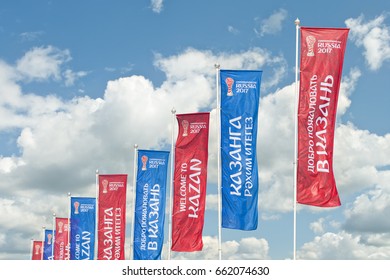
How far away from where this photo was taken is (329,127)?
2456cm

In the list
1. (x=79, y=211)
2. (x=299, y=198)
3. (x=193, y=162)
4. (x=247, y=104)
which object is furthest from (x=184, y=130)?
(x=79, y=211)

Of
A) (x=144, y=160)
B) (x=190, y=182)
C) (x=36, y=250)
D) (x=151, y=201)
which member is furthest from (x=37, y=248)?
(x=190, y=182)

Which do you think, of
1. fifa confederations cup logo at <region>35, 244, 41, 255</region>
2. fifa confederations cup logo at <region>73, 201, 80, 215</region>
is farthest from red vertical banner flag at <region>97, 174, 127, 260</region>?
fifa confederations cup logo at <region>35, 244, 41, 255</region>

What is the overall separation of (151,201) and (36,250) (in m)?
48.1

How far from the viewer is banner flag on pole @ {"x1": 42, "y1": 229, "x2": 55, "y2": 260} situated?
72.6 m

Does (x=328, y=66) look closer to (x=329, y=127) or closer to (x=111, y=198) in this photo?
(x=329, y=127)

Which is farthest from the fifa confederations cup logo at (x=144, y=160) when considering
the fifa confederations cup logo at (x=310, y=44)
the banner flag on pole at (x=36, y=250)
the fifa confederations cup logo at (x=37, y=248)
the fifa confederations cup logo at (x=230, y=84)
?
the fifa confederations cup logo at (x=37, y=248)

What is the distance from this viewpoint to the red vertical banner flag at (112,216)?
4216cm

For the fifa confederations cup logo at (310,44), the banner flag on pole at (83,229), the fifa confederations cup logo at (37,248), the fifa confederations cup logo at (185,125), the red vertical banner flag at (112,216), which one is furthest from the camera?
the fifa confederations cup logo at (37,248)

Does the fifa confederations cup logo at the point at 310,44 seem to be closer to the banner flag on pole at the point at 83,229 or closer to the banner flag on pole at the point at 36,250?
the banner flag on pole at the point at 83,229

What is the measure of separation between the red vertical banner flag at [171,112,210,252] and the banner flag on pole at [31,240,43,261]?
52436 mm

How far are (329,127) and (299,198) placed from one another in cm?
293

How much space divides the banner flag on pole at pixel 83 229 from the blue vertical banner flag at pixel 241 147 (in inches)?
900

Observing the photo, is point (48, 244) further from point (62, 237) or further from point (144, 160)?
point (144, 160)
